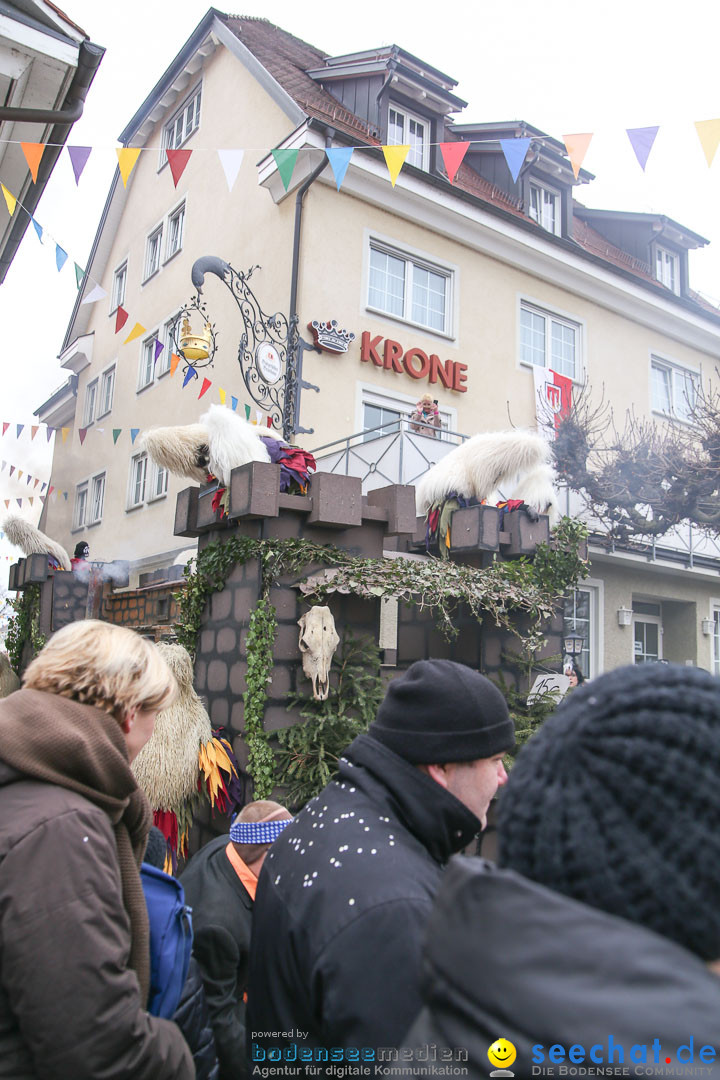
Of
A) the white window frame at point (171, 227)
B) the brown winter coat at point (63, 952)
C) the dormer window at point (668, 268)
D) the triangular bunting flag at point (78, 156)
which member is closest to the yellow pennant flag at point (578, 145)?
the triangular bunting flag at point (78, 156)

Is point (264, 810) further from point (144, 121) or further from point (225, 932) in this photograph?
point (144, 121)

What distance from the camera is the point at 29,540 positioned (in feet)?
30.5

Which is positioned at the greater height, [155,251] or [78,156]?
[155,251]

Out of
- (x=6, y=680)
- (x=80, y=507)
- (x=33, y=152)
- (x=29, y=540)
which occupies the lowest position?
(x=6, y=680)

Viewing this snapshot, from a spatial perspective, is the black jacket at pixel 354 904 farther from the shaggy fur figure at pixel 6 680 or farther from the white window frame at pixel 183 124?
the white window frame at pixel 183 124

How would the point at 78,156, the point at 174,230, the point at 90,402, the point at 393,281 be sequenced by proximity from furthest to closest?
1. the point at 90,402
2. the point at 174,230
3. the point at 393,281
4. the point at 78,156

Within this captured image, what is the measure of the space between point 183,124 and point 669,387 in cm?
1094

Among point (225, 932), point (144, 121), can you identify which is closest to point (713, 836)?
point (225, 932)

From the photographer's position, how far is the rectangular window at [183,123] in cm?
1445

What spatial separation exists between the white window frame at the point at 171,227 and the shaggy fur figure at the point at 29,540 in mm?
7410

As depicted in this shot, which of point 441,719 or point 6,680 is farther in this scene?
point 6,680

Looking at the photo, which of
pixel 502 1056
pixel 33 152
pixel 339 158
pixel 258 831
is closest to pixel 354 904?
pixel 502 1056

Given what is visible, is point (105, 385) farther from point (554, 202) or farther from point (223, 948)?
point (223, 948)

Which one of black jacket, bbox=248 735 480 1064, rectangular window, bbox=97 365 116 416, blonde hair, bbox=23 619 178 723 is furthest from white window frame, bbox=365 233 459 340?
black jacket, bbox=248 735 480 1064
